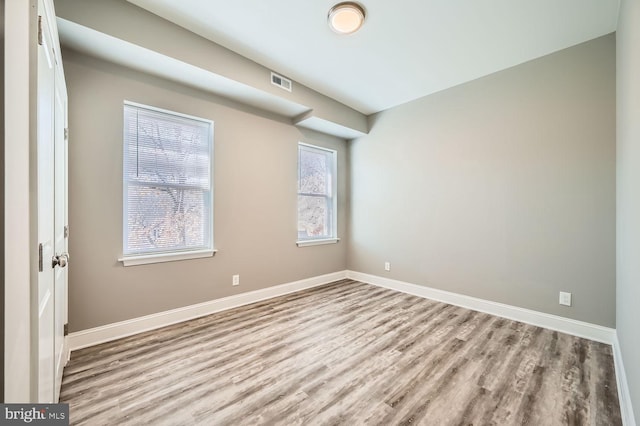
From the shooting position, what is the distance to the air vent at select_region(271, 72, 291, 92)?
3131mm

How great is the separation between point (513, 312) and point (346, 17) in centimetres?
345

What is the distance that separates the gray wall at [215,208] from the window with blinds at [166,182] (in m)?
0.10

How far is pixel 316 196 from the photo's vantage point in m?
4.37

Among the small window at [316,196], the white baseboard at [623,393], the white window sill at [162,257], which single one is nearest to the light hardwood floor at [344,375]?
the white baseboard at [623,393]

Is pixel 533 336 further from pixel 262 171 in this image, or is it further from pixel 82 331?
pixel 82 331

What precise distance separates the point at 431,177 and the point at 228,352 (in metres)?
3.19

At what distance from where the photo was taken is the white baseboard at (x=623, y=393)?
1.46m

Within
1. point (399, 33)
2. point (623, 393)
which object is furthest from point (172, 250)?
point (623, 393)

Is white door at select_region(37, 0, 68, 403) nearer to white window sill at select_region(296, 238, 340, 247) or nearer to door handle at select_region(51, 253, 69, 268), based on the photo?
door handle at select_region(51, 253, 69, 268)

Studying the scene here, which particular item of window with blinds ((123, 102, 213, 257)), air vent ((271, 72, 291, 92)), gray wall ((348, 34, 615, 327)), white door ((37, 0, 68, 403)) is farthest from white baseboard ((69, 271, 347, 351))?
air vent ((271, 72, 291, 92))

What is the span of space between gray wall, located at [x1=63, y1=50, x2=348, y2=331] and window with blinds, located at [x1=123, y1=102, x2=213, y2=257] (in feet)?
0.33

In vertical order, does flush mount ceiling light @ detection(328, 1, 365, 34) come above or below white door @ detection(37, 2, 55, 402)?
above

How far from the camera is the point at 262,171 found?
3559 mm

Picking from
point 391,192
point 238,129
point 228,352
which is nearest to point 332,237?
point 391,192
